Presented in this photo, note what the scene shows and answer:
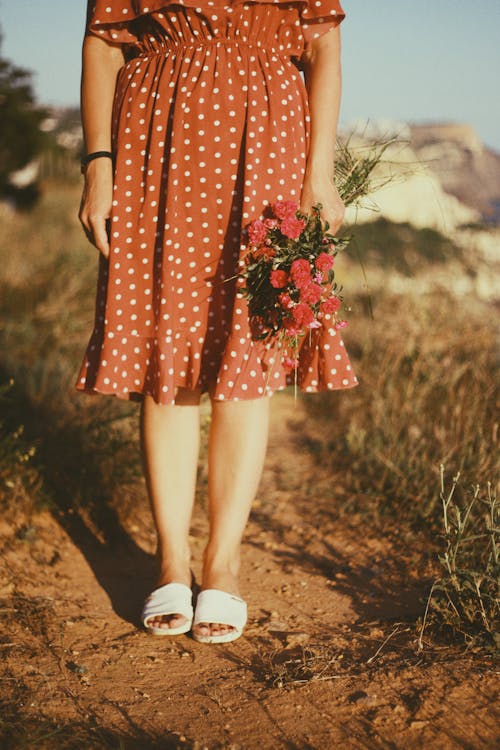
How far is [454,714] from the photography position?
59.7 inches

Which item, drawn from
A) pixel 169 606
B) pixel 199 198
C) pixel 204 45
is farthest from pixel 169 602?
pixel 204 45

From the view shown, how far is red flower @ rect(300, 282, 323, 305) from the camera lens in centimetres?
174

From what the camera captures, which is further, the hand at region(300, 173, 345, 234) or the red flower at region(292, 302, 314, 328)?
the hand at region(300, 173, 345, 234)

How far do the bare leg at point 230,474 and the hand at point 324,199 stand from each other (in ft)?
1.70

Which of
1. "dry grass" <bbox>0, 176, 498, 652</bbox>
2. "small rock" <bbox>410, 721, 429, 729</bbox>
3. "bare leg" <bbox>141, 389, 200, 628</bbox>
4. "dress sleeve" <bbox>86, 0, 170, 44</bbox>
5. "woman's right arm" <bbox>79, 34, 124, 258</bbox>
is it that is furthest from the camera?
"dry grass" <bbox>0, 176, 498, 652</bbox>

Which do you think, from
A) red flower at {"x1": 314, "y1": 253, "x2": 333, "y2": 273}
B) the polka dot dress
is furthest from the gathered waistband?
red flower at {"x1": 314, "y1": 253, "x2": 333, "y2": 273}

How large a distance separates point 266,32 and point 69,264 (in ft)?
11.4

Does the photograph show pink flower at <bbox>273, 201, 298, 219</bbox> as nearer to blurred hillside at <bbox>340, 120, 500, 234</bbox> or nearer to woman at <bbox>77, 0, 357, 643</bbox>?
woman at <bbox>77, 0, 357, 643</bbox>

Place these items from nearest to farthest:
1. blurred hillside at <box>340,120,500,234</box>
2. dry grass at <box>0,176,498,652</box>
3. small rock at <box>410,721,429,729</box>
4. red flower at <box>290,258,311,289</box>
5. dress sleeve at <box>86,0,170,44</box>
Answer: small rock at <box>410,721,429,729</box> → red flower at <box>290,258,311,289</box> → dress sleeve at <box>86,0,170,44</box> → blurred hillside at <box>340,120,500,234</box> → dry grass at <box>0,176,498,652</box>

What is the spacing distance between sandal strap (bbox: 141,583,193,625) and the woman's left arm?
105cm

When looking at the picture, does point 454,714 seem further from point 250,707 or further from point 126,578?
point 126,578

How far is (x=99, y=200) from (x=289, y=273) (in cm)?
57

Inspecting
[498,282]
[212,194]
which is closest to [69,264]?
[498,282]

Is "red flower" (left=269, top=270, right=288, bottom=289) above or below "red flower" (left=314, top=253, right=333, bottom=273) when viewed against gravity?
below
